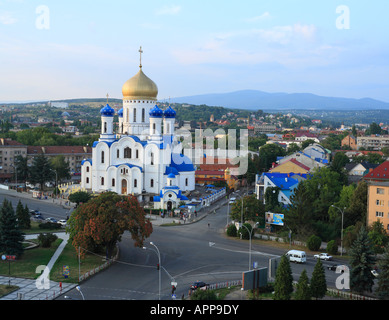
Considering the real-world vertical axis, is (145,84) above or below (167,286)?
above

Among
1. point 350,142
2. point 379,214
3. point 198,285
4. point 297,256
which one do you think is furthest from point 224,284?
point 350,142

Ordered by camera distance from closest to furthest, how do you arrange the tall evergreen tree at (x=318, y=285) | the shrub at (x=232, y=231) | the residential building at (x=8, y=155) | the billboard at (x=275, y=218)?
the tall evergreen tree at (x=318, y=285) → the shrub at (x=232, y=231) → the billboard at (x=275, y=218) → the residential building at (x=8, y=155)

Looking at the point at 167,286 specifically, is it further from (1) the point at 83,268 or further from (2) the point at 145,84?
(2) the point at 145,84

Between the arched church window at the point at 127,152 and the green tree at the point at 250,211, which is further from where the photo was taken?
the arched church window at the point at 127,152

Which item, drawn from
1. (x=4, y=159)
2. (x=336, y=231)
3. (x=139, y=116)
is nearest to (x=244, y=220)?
(x=336, y=231)

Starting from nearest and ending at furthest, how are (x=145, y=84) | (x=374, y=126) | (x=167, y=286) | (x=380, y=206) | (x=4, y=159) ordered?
(x=167, y=286)
(x=380, y=206)
(x=145, y=84)
(x=4, y=159)
(x=374, y=126)

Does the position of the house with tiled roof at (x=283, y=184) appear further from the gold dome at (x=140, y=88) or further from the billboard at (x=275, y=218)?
the gold dome at (x=140, y=88)

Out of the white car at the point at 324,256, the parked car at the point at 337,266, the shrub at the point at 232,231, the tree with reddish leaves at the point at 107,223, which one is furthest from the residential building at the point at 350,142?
the tree with reddish leaves at the point at 107,223
